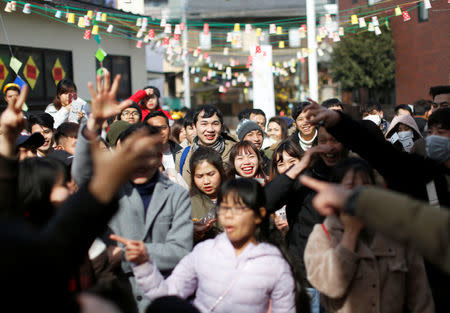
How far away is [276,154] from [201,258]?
5.00 ft

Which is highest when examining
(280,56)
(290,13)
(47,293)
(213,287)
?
(290,13)

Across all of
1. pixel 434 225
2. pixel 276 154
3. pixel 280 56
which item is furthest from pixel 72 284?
pixel 280 56

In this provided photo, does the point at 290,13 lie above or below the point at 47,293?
above

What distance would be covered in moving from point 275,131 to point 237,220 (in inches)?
170

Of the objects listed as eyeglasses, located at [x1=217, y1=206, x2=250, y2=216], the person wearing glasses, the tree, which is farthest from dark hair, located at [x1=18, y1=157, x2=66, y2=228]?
the tree

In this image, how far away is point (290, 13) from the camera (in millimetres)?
29609

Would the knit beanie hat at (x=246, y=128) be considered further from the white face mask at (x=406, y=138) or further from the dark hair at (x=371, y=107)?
the dark hair at (x=371, y=107)

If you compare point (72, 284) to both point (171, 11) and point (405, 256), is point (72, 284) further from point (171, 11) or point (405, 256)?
point (171, 11)

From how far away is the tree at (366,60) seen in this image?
2344 centimetres

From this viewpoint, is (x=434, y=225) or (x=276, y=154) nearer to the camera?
(x=434, y=225)

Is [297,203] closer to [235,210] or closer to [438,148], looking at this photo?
[235,210]

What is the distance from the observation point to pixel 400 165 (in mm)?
2783

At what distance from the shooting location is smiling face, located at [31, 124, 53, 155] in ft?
15.1

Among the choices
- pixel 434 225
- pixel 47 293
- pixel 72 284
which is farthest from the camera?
pixel 72 284
